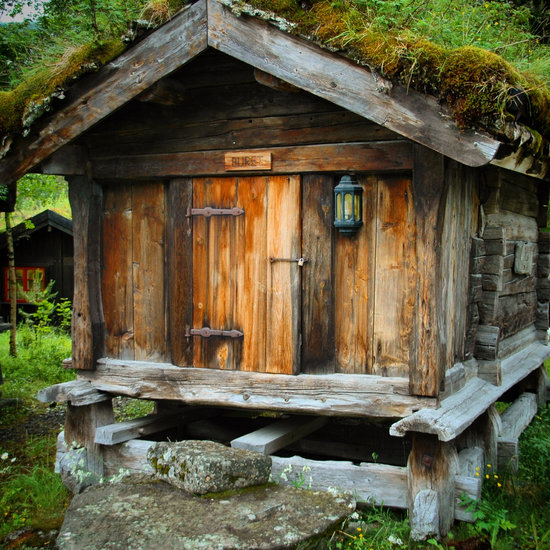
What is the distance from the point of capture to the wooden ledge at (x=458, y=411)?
14.3 ft

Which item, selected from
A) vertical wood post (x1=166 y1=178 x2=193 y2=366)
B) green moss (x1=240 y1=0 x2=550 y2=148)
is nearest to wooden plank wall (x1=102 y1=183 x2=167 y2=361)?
vertical wood post (x1=166 y1=178 x2=193 y2=366)

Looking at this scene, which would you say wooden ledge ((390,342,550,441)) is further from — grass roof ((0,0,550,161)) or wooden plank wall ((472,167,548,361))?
grass roof ((0,0,550,161))

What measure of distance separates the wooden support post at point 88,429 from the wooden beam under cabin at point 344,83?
3.27 m

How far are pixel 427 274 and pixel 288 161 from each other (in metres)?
1.35

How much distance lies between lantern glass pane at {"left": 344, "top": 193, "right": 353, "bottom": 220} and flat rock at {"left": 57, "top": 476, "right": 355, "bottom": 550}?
1941 mm

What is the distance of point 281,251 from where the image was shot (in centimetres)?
509

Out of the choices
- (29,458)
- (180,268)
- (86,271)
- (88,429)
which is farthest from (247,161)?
(29,458)

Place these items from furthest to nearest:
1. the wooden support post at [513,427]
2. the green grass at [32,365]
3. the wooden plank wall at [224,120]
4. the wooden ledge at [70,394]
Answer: the green grass at [32,365] < the wooden support post at [513,427] < the wooden ledge at [70,394] < the wooden plank wall at [224,120]

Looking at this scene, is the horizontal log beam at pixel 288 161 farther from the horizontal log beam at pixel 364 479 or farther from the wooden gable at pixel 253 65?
the horizontal log beam at pixel 364 479

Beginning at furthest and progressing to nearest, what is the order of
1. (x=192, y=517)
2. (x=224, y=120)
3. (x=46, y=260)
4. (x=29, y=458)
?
(x=46, y=260)
(x=29, y=458)
(x=224, y=120)
(x=192, y=517)

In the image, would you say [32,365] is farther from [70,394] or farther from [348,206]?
[348,206]

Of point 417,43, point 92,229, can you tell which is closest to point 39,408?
point 92,229

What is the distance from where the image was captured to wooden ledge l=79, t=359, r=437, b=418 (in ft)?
15.8

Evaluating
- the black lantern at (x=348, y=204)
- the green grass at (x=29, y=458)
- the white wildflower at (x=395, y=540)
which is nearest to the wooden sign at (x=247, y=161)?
the black lantern at (x=348, y=204)
